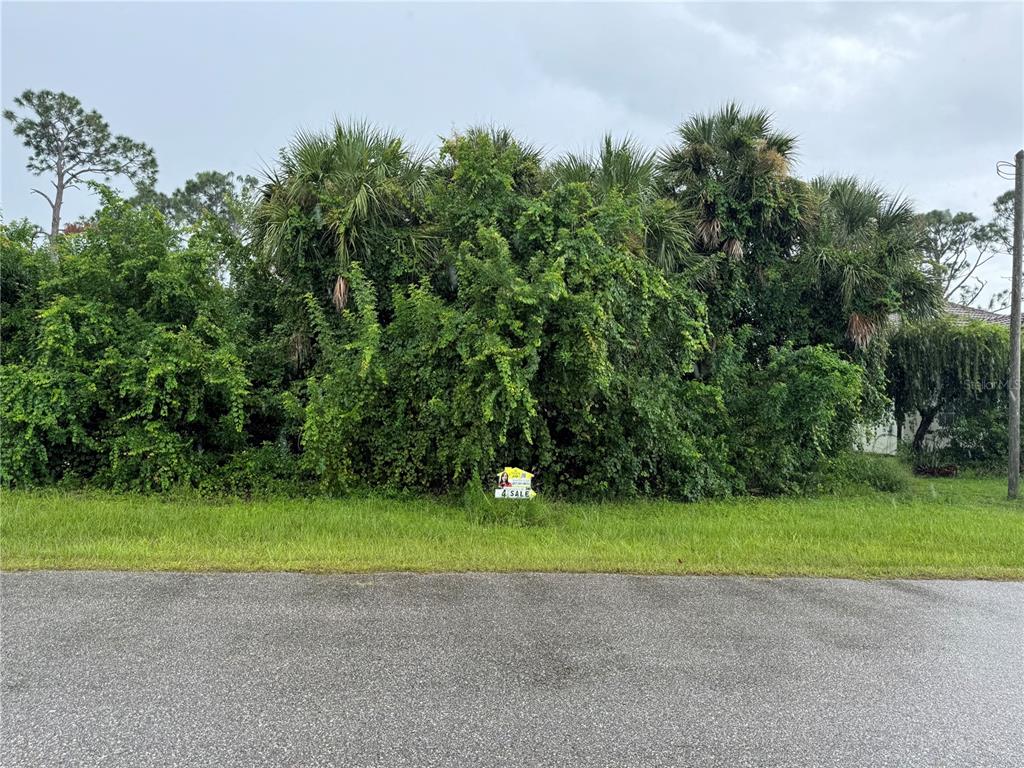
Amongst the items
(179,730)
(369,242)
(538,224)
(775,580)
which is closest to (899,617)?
(775,580)

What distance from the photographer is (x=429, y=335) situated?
870 cm

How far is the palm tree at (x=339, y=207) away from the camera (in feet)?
32.5

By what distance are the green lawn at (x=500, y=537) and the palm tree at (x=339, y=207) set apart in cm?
385

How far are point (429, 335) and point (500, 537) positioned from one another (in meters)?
3.06

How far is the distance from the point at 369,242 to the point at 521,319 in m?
3.12

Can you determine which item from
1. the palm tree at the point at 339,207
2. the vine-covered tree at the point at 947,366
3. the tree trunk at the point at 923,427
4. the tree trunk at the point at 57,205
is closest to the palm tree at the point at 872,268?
the vine-covered tree at the point at 947,366

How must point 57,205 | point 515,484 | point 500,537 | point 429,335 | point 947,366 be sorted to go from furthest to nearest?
point 57,205 → point 947,366 → point 429,335 → point 515,484 → point 500,537

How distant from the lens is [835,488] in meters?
11.2

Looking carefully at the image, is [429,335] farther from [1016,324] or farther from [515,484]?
[1016,324]

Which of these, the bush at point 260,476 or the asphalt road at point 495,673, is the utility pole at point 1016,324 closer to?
the asphalt road at point 495,673

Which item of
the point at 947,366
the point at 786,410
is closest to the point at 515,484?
the point at 786,410

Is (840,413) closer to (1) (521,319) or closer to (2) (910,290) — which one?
(2) (910,290)

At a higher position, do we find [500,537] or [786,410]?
[786,410]

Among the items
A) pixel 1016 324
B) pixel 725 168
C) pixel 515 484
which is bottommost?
pixel 515 484
